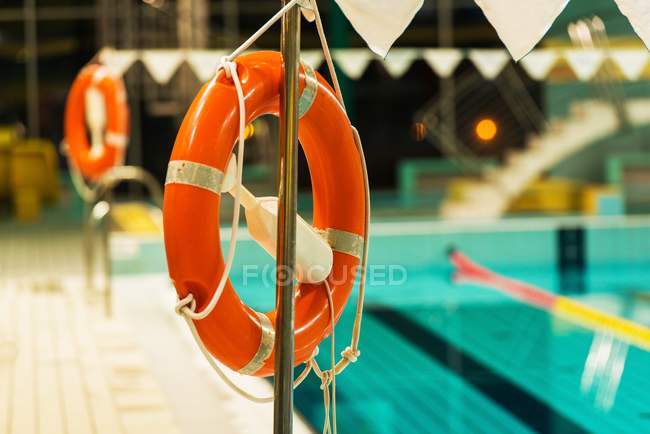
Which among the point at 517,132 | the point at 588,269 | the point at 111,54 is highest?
the point at 111,54

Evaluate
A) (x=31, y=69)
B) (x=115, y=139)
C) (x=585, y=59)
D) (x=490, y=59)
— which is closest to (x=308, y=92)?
(x=115, y=139)

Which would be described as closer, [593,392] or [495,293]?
[593,392]

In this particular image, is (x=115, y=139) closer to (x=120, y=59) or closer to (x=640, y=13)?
(x=120, y=59)

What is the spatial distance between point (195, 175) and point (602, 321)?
4.47m

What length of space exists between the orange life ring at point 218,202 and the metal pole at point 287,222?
0.08 metres

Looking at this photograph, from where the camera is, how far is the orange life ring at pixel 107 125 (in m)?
5.98

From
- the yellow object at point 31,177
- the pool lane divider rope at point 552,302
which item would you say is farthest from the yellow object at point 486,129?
the yellow object at point 31,177

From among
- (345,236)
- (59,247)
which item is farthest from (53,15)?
(345,236)

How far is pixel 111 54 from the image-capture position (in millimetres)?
7207

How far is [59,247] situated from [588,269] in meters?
4.55

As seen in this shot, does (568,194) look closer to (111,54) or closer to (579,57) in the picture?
(579,57)

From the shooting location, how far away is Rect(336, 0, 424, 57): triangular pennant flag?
209 centimetres

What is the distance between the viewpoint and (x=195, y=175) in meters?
2.06

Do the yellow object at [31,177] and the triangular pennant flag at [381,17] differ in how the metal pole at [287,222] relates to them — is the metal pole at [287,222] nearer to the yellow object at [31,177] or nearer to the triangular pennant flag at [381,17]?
the triangular pennant flag at [381,17]
